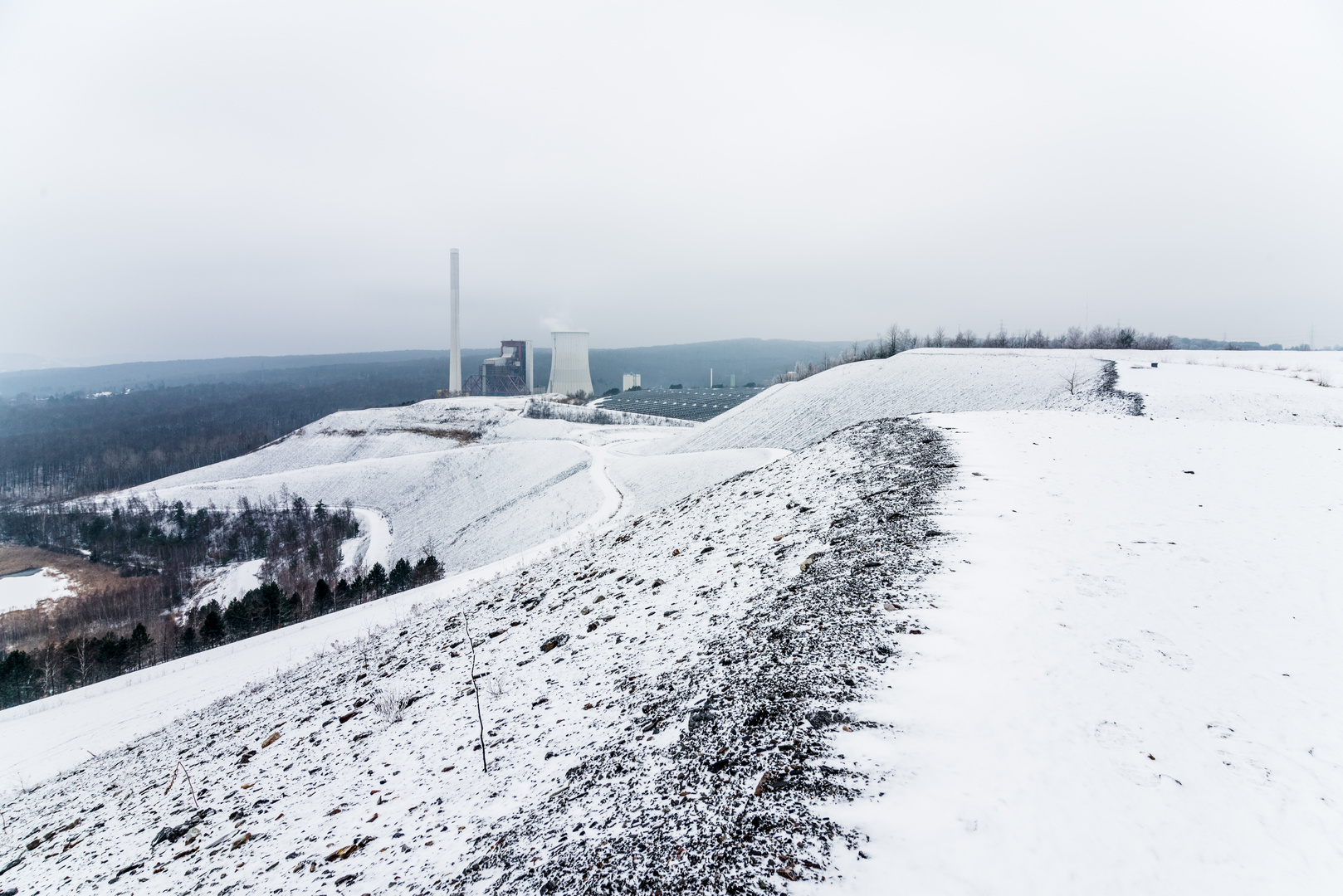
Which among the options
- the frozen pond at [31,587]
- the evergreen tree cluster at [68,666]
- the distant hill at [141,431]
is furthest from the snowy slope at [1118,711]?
the distant hill at [141,431]

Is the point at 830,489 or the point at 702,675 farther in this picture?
the point at 830,489

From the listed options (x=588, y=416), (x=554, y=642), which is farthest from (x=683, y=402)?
(x=554, y=642)

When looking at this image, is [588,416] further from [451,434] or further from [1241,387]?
[1241,387]

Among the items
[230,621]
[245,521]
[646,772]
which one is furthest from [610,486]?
[245,521]

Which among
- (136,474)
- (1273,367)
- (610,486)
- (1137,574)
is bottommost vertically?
(136,474)

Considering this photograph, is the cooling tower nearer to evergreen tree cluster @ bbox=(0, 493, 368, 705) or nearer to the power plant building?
the power plant building

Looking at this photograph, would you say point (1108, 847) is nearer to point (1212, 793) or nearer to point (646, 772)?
→ point (1212, 793)
